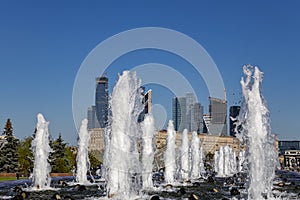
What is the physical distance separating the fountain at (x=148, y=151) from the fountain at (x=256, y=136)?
28.2 ft

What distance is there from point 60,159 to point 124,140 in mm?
40919

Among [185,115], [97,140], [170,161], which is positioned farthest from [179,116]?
[170,161]

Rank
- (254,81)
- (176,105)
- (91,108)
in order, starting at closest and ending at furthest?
1. (254,81)
2. (91,108)
3. (176,105)

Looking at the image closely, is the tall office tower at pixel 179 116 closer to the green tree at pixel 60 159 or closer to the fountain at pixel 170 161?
the green tree at pixel 60 159

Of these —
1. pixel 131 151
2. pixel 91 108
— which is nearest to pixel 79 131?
pixel 91 108

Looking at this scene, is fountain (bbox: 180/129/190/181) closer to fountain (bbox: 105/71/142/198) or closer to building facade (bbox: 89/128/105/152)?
fountain (bbox: 105/71/142/198)

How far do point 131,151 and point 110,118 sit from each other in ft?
6.24

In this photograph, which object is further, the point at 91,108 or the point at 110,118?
the point at 91,108

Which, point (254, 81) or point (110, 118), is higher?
point (254, 81)

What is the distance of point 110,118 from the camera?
912 inches

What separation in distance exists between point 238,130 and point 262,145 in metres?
1.66

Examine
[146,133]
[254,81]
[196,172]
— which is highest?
[254,81]

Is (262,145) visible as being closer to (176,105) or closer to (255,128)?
(255,128)

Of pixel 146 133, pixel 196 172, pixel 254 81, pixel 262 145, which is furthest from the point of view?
pixel 196 172
